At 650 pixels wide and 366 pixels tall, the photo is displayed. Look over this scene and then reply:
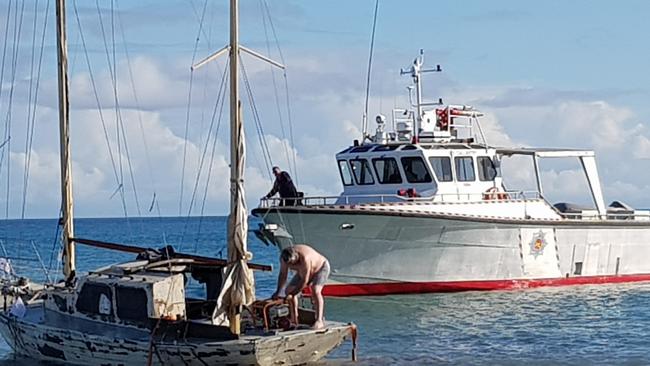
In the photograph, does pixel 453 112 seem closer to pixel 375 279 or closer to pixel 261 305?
pixel 375 279

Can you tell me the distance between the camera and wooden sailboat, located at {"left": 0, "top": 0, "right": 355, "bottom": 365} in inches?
667

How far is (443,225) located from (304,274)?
10.9m

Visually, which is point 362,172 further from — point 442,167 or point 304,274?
point 304,274

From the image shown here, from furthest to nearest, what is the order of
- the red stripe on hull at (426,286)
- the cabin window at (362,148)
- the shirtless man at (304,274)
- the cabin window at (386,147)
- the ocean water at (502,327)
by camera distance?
1. the cabin window at (362,148)
2. the cabin window at (386,147)
3. the red stripe on hull at (426,286)
4. the ocean water at (502,327)
5. the shirtless man at (304,274)

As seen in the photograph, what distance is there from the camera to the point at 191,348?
17.0 meters

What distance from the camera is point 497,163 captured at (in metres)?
31.8

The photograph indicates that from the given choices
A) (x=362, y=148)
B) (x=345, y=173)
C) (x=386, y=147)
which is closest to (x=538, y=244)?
(x=386, y=147)

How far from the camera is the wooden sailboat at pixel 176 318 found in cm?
1695

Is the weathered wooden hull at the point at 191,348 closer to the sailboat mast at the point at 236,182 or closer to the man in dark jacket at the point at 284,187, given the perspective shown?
the sailboat mast at the point at 236,182

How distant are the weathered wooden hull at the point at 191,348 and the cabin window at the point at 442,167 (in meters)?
12.6

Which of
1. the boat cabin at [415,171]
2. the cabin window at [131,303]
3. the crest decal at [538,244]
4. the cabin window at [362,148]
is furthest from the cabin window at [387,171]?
the cabin window at [131,303]

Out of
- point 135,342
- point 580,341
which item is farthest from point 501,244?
point 135,342

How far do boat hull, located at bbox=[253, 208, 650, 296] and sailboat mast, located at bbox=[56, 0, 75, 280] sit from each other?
22.8 ft

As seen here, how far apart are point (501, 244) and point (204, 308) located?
12502 mm
